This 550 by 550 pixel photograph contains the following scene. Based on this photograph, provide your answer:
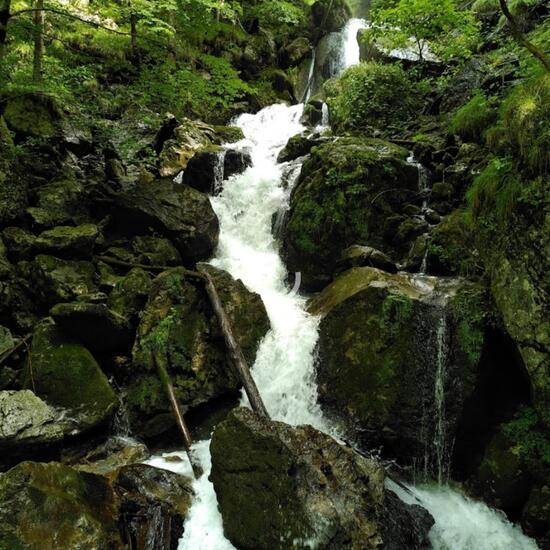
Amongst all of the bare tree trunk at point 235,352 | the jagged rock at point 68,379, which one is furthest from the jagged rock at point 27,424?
the bare tree trunk at point 235,352

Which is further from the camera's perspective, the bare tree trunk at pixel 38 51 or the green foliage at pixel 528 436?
the bare tree trunk at pixel 38 51

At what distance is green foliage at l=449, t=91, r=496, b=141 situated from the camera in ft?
30.5

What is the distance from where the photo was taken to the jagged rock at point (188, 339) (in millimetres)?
6688

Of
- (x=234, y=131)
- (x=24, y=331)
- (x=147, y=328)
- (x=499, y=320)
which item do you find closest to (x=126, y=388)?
(x=147, y=328)

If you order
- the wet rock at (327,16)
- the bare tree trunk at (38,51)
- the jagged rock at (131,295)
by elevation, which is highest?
the wet rock at (327,16)

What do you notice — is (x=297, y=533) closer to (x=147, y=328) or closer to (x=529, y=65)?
(x=147, y=328)

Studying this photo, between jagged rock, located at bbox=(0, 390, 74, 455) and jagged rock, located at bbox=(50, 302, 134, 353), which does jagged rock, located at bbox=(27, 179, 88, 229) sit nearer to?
jagged rock, located at bbox=(50, 302, 134, 353)

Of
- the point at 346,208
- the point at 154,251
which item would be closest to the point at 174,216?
the point at 154,251

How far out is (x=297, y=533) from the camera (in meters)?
3.96

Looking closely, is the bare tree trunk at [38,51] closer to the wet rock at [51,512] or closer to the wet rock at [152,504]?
the wet rock at [51,512]

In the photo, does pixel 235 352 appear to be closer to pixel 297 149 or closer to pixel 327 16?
pixel 297 149

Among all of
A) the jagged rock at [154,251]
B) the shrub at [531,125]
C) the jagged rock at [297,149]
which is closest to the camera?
the shrub at [531,125]

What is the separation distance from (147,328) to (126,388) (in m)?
1.03

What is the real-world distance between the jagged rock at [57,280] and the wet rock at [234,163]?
6587 mm
